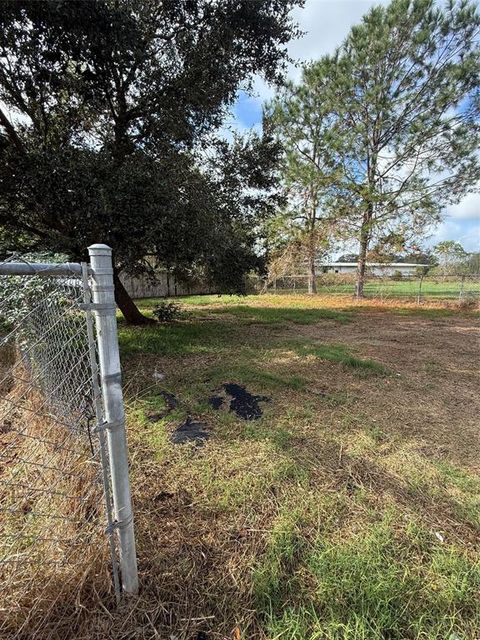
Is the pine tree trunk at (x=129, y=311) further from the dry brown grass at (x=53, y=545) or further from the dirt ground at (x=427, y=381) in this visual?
the dry brown grass at (x=53, y=545)

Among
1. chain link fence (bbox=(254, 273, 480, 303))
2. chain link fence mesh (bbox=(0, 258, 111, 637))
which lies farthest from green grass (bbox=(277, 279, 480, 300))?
chain link fence mesh (bbox=(0, 258, 111, 637))

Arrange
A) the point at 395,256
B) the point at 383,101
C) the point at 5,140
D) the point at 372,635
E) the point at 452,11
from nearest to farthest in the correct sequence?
the point at 372,635 < the point at 5,140 < the point at 452,11 < the point at 383,101 < the point at 395,256

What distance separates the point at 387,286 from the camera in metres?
14.1

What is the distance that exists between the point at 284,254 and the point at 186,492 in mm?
13751

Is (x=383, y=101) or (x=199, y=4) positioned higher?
(x=383, y=101)

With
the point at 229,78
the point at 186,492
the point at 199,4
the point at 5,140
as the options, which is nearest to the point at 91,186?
Answer: the point at 5,140

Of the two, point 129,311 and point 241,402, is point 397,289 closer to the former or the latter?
point 129,311

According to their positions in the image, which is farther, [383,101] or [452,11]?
[383,101]

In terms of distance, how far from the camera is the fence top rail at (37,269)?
0.81 metres

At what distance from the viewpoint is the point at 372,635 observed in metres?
1.04

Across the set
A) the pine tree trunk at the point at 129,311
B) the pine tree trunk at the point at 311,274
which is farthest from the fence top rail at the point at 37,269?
the pine tree trunk at the point at 311,274

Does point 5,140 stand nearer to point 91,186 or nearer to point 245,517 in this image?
point 91,186

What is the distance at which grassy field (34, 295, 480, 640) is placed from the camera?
110cm

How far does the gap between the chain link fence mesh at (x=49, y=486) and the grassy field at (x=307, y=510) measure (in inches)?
6.2
